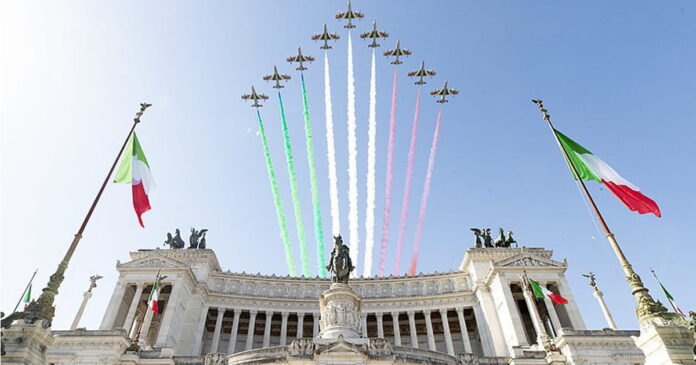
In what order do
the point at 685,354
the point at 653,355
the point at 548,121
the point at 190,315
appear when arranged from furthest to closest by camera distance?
the point at 190,315, the point at 548,121, the point at 653,355, the point at 685,354

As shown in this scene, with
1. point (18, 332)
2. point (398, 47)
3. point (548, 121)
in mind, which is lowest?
point (18, 332)

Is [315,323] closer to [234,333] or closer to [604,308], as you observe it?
[234,333]

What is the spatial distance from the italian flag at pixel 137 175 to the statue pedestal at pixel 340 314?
638 inches

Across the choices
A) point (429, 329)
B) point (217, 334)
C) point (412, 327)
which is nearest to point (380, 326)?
point (412, 327)

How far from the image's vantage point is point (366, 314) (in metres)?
62.4

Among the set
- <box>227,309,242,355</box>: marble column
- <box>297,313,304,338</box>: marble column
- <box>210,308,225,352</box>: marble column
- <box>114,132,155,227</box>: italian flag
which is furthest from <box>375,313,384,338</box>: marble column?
<box>114,132,155,227</box>: italian flag

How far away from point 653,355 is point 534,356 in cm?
2793

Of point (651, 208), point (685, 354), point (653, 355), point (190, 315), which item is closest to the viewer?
point (685, 354)

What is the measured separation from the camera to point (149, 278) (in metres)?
56.6

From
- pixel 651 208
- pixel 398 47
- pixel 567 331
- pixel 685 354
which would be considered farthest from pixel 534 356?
pixel 398 47

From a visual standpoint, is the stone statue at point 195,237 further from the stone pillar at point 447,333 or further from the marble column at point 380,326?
the stone pillar at point 447,333

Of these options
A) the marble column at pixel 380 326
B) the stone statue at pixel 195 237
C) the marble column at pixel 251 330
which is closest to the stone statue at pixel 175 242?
the stone statue at pixel 195 237

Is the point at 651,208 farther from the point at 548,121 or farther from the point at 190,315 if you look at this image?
the point at 190,315

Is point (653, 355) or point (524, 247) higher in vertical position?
point (524, 247)
